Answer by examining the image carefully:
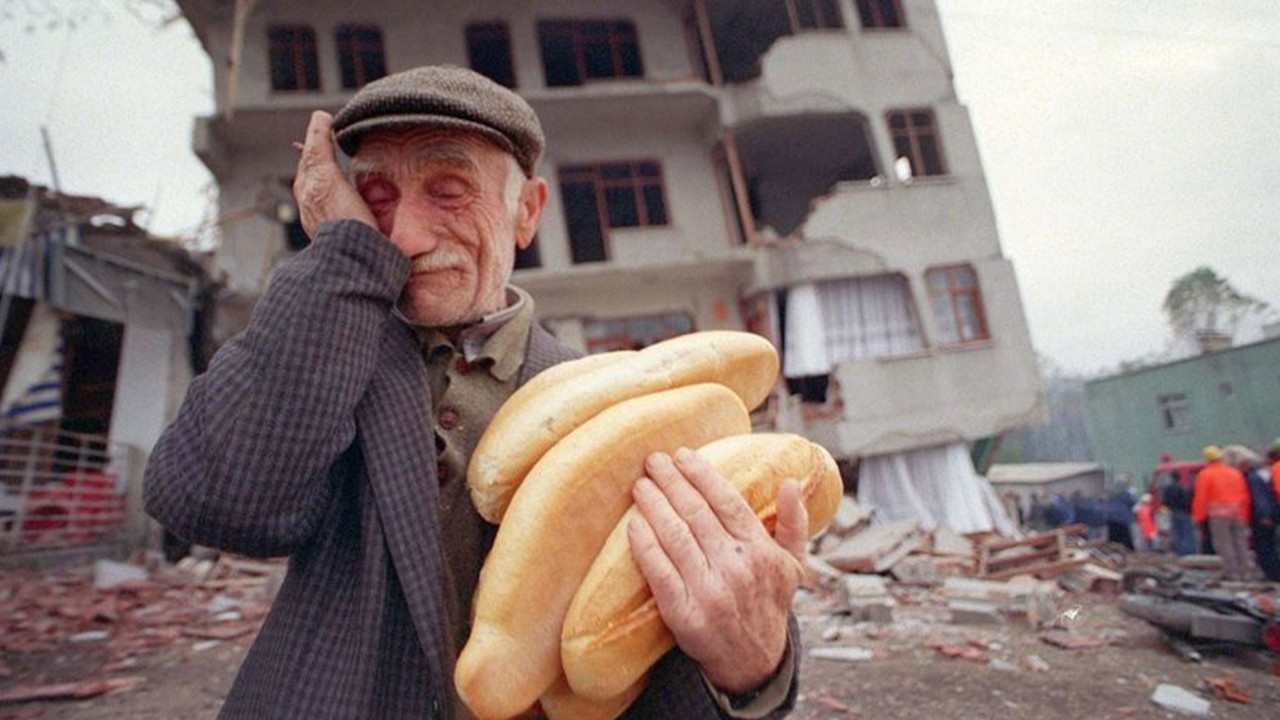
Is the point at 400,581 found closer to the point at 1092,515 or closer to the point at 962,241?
the point at 962,241

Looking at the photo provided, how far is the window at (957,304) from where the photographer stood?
12477mm

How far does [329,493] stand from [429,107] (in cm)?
80

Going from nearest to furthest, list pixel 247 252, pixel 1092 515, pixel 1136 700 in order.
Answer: pixel 1136 700 < pixel 247 252 < pixel 1092 515

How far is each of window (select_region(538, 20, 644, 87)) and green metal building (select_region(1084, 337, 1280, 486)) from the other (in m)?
14.4

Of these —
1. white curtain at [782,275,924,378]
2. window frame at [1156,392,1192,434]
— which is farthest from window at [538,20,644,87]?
window frame at [1156,392,1192,434]

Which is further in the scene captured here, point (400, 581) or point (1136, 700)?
point (1136, 700)

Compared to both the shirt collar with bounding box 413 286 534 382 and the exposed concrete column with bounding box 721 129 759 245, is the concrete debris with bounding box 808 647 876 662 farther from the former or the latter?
the exposed concrete column with bounding box 721 129 759 245

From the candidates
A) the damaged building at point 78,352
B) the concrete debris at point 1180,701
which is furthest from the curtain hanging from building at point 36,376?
the concrete debris at point 1180,701

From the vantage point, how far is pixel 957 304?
41.3 ft

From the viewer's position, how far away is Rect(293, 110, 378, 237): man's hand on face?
123 cm

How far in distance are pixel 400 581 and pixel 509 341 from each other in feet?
1.88

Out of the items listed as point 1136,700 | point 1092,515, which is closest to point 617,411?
point 1136,700

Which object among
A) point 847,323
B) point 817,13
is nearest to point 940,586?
point 847,323

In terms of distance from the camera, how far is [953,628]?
6824mm
